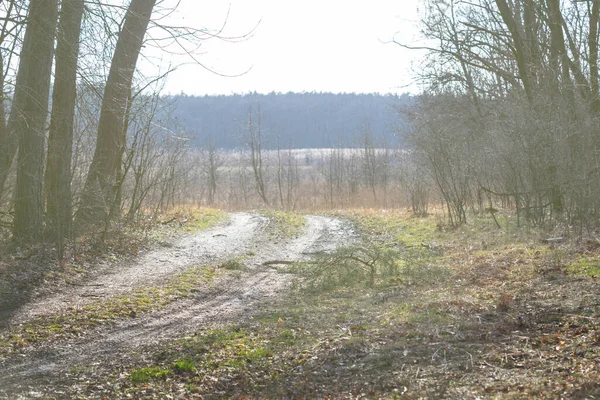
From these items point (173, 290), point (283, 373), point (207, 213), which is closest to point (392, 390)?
point (283, 373)

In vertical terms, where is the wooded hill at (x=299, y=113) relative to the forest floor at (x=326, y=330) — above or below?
above

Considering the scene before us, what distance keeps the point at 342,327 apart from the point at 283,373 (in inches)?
60.3

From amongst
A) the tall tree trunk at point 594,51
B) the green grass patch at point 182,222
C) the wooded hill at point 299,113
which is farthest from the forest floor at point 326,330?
the wooded hill at point 299,113

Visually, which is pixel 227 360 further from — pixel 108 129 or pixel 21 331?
pixel 108 129

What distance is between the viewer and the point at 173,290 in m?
9.18

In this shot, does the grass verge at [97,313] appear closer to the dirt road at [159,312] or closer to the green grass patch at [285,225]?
the dirt road at [159,312]

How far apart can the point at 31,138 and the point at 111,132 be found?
13.9ft

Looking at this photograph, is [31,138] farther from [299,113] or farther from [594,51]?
[299,113]

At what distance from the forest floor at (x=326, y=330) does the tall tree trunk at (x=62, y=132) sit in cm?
126

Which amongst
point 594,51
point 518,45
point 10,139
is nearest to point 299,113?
point 518,45

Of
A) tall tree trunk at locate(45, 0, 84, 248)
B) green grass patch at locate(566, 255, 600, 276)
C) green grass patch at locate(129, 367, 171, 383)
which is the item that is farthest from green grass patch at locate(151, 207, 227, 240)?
green grass patch at locate(129, 367, 171, 383)

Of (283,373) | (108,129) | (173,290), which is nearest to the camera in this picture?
(283,373)

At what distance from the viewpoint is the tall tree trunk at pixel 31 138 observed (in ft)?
33.7

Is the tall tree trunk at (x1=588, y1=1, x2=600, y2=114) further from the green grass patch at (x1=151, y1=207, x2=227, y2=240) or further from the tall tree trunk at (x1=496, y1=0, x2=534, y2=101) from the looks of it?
the green grass patch at (x1=151, y1=207, x2=227, y2=240)
